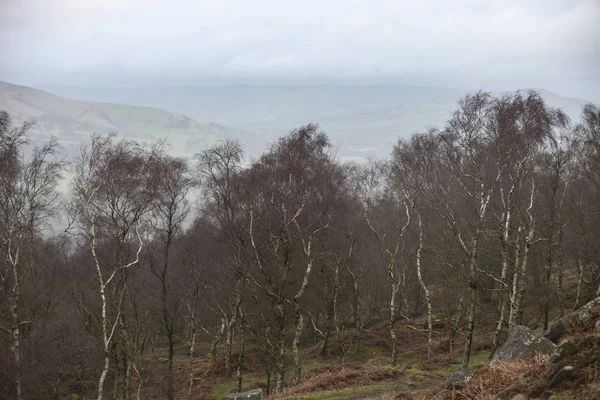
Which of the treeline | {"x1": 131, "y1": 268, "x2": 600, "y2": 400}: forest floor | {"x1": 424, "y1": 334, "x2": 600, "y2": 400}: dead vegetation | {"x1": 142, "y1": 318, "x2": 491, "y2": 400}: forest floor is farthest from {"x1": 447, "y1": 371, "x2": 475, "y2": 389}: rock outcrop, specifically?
the treeline

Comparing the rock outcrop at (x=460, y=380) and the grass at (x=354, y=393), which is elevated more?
the rock outcrop at (x=460, y=380)

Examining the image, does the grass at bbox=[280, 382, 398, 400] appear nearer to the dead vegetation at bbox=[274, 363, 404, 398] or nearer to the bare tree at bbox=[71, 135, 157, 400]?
the dead vegetation at bbox=[274, 363, 404, 398]

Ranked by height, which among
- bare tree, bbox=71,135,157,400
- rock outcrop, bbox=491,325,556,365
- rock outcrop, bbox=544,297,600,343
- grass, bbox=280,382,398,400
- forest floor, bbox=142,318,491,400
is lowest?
forest floor, bbox=142,318,491,400

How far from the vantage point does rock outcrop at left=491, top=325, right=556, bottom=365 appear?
1105 centimetres

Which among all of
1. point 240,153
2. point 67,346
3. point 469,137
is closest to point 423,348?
point 469,137

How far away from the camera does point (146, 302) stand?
47969 millimetres

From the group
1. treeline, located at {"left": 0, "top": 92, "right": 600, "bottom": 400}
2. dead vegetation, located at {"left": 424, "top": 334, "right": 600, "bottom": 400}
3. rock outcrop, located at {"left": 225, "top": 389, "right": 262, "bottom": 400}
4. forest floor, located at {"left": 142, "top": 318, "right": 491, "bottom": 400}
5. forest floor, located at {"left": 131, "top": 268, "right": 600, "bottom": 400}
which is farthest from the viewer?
treeline, located at {"left": 0, "top": 92, "right": 600, "bottom": 400}

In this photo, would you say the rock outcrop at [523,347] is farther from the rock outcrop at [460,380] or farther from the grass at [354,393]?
the grass at [354,393]

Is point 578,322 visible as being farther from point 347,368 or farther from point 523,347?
point 347,368

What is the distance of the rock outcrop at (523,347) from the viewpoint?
11.0 metres

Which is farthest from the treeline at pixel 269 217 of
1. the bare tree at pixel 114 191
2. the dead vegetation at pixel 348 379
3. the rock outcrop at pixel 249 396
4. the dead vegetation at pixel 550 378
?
the dead vegetation at pixel 550 378

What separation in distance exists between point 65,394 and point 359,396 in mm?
27226

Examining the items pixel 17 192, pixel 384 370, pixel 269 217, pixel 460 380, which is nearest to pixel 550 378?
pixel 460 380

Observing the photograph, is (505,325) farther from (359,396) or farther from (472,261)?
(359,396)
